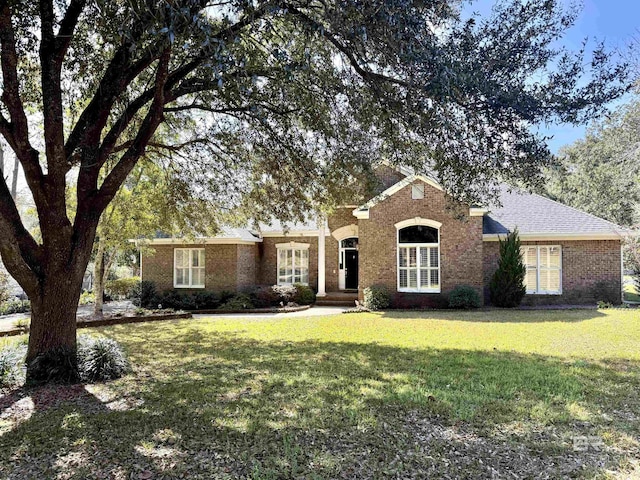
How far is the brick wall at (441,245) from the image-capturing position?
16.4 metres

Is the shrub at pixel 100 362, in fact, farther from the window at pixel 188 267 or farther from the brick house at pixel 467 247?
the window at pixel 188 267

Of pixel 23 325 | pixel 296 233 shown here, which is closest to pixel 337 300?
pixel 296 233

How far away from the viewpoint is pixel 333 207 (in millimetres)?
12547

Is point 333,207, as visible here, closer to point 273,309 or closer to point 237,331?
point 237,331

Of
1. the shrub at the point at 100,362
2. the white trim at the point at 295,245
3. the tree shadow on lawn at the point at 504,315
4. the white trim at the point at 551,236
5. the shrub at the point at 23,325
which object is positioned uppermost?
the white trim at the point at 551,236

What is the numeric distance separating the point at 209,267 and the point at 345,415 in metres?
16.1

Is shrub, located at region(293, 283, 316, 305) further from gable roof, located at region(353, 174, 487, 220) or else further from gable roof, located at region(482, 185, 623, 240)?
gable roof, located at region(482, 185, 623, 240)

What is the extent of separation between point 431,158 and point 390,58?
2732 millimetres

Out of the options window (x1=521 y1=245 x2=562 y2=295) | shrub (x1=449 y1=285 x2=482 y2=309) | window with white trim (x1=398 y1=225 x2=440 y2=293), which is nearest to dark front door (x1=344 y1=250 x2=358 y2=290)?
window with white trim (x1=398 y1=225 x2=440 y2=293)

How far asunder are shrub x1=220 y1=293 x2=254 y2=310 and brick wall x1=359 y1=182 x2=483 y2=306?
5054 mm

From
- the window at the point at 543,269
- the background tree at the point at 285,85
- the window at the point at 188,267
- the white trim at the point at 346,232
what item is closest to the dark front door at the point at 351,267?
the white trim at the point at 346,232

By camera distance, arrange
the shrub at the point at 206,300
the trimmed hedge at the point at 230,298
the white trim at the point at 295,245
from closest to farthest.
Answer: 1. the trimmed hedge at the point at 230,298
2. the shrub at the point at 206,300
3. the white trim at the point at 295,245

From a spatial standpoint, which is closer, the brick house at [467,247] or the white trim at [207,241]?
the brick house at [467,247]

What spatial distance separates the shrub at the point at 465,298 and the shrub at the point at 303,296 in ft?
21.1
